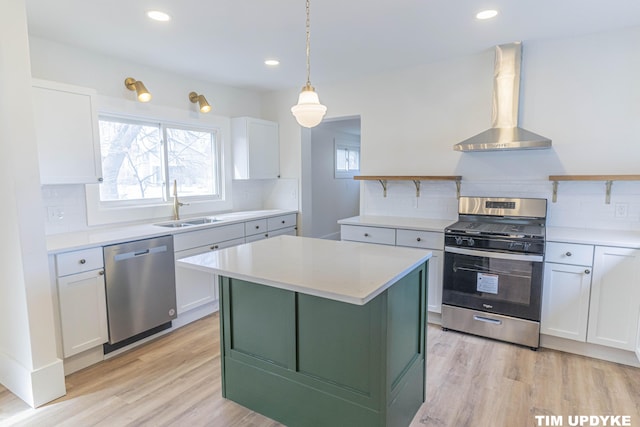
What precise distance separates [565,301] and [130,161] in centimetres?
388

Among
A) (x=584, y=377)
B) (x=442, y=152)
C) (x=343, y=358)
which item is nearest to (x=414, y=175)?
(x=442, y=152)

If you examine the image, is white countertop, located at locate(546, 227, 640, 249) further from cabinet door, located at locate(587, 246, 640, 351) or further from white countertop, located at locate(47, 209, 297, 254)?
white countertop, located at locate(47, 209, 297, 254)

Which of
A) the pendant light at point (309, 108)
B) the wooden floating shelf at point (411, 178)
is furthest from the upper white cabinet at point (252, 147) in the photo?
the pendant light at point (309, 108)

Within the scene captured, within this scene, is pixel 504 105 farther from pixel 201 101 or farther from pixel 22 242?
pixel 22 242

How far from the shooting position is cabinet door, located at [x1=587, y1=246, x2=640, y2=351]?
7.99 feet

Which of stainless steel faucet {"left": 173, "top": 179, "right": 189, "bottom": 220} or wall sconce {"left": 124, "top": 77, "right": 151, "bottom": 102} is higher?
wall sconce {"left": 124, "top": 77, "right": 151, "bottom": 102}

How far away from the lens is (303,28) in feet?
8.79

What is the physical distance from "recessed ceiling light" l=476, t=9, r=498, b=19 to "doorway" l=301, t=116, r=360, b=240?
287 cm

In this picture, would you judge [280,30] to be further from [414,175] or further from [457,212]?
[457,212]

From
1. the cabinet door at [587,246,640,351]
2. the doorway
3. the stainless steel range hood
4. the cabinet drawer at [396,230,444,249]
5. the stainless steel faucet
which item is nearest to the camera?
the cabinet door at [587,246,640,351]

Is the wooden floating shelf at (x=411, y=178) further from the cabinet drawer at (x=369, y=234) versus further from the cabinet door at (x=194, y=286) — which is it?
the cabinet door at (x=194, y=286)

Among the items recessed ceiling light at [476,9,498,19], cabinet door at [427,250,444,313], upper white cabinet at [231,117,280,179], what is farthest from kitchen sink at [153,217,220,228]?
recessed ceiling light at [476,9,498,19]

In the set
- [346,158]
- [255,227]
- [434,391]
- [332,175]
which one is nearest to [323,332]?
[434,391]

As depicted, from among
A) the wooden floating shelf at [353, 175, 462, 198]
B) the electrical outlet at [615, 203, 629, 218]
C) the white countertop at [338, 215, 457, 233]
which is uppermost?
the wooden floating shelf at [353, 175, 462, 198]
